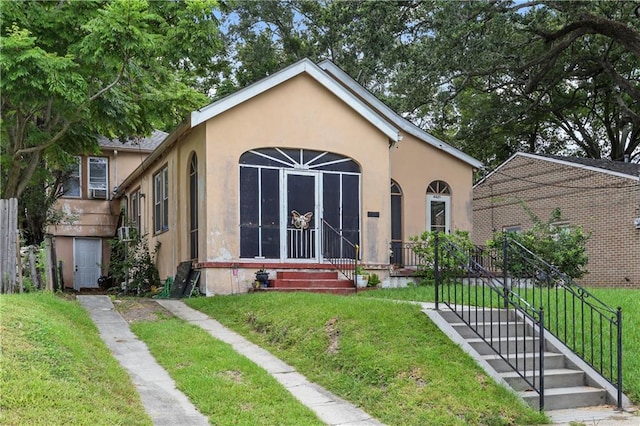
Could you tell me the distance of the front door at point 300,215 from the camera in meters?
14.6

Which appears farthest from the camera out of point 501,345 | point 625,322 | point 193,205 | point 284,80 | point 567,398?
point 193,205

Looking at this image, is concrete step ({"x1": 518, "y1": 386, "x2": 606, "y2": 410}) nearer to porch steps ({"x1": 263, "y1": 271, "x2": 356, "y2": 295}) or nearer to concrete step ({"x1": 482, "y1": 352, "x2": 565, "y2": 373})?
concrete step ({"x1": 482, "y1": 352, "x2": 565, "y2": 373})

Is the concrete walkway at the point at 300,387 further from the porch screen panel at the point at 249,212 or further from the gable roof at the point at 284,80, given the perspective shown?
the gable roof at the point at 284,80

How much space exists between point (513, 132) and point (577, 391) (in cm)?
2569

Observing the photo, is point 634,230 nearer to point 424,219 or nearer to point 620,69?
point 424,219

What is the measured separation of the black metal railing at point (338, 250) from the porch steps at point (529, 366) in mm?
6321

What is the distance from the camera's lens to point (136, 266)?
57.3 feet

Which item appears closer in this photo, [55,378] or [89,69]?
[55,378]

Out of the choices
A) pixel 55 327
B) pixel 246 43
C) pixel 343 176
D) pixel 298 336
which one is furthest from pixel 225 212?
pixel 246 43

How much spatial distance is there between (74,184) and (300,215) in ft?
41.3

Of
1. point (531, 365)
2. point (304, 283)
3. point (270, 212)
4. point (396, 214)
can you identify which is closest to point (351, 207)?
point (270, 212)

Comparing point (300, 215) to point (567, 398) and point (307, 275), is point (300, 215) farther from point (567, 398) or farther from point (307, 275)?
point (567, 398)

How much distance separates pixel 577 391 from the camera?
7.08 metres

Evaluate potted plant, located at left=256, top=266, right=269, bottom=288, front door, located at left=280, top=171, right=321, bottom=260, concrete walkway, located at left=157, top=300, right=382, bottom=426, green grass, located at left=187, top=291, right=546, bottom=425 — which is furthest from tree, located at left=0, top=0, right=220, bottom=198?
green grass, located at left=187, top=291, right=546, bottom=425
